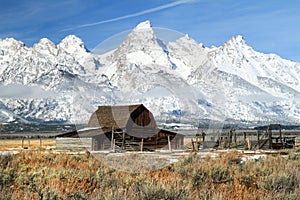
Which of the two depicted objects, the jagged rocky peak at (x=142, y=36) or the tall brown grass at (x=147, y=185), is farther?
the jagged rocky peak at (x=142, y=36)

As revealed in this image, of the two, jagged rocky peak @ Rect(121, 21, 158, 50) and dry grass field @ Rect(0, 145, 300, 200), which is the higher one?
jagged rocky peak @ Rect(121, 21, 158, 50)

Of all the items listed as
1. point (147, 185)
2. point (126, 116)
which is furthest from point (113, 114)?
point (147, 185)

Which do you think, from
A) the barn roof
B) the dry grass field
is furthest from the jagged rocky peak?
the dry grass field

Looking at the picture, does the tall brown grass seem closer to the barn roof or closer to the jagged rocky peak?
the barn roof

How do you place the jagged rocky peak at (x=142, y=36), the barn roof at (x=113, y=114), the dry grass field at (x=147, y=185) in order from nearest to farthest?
the dry grass field at (x=147, y=185) → the barn roof at (x=113, y=114) → the jagged rocky peak at (x=142, y=36)

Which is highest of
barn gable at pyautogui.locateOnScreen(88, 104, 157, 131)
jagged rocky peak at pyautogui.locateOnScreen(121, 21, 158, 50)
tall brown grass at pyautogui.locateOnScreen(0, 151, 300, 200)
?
jagged rocky peak at pyautogui.locateOnScreen(121, 21, 158, 50)

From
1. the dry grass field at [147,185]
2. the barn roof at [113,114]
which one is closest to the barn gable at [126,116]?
the barn roof at [113,114]

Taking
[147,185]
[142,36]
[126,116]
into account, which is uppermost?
[142,36]

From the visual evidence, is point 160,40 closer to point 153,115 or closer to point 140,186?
point 153,115

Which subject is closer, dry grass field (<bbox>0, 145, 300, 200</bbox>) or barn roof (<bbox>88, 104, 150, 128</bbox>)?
dry grass field (<bbox>0, 145, 300, 200</bbox>)

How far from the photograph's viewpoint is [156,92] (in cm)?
1052

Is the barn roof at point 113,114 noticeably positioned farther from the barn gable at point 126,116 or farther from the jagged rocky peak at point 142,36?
the jagged rocky peak at point 142,36

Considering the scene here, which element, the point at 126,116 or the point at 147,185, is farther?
the point at 126,116

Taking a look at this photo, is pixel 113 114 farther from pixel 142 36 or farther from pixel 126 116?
pixel 142 36
